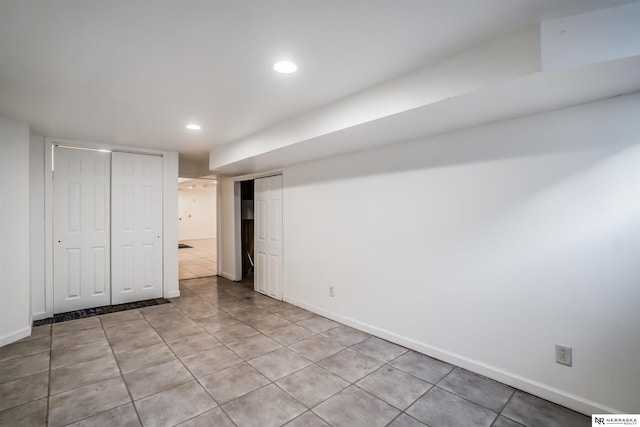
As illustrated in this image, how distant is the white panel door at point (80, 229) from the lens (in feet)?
12.9

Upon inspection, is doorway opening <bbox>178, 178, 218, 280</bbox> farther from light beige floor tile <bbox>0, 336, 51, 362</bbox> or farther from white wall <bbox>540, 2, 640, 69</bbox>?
white wall <bbox>540, 2, 640, 69</bbox>

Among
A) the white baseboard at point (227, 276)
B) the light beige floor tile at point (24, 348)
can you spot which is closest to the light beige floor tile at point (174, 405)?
the light beige floor tile at point (24, 348)

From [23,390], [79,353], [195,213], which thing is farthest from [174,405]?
[195,213]

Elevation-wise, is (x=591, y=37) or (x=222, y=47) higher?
(x=222, y=47)

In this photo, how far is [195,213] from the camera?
13320 millimetres

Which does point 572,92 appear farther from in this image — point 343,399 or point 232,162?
point 232,162

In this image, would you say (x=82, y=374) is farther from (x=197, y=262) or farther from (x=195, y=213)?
(x=195, y=213)

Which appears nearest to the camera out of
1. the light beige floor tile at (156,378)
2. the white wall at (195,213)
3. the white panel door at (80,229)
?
the light beige floor tile at (156,378)

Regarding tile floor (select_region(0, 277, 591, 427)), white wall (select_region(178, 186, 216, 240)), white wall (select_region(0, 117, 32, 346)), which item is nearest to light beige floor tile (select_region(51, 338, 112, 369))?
tile floor (select_region(0, 277, 591, 427))

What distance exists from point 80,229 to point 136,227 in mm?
666

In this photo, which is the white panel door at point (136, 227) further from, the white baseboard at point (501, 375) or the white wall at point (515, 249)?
the white baseboard at point (501, 375)

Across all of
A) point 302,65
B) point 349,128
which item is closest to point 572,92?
point 349,128

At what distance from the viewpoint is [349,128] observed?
2.56 metres

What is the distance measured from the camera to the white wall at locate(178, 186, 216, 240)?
12.9 metres
